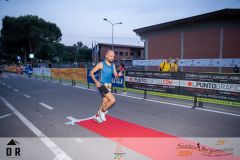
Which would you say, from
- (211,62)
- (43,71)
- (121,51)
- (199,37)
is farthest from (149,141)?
(121,51)

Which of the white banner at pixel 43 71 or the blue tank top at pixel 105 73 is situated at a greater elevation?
the blue tank top at pixel 105 73

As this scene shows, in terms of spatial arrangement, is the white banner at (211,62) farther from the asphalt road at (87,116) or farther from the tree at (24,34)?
the tree at (24,34)

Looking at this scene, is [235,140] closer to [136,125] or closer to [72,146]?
[136,125]

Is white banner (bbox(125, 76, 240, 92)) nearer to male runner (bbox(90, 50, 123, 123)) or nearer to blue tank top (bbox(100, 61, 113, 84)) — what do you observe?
male runner (bbox(90, 50, 123, 123))

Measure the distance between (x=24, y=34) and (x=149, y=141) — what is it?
203ft

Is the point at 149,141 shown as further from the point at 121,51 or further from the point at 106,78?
the point at 121,51

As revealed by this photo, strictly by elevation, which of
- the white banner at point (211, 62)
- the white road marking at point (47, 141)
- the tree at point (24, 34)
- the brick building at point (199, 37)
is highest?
the tree at point (24, 34)

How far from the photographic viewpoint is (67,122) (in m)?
6.33

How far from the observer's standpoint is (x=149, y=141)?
468cm

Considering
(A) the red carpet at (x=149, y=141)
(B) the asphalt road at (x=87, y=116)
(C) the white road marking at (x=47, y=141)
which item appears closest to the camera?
(A) the red carpet at (x=149, y=141)

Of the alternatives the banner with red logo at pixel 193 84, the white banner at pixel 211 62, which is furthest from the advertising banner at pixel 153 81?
the white banner at pixel 211 62

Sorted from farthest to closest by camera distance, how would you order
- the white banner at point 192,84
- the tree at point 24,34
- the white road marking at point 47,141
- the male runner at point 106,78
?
the tree at point 24,34 → the white banner at point 192,84 → the male runner at point 106,78 → the white road marking at point 47,141

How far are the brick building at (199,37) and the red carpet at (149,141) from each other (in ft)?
63.5

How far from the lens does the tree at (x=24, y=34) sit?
5875cm
